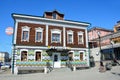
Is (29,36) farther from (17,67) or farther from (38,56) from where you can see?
(17,67)

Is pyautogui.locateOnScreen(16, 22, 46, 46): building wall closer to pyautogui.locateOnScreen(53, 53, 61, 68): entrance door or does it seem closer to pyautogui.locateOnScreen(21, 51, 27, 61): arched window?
pyautogui.locateOnScreen(21, 51, 27, 61): arched window

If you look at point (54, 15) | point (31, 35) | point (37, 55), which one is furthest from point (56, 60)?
point (54, 15)

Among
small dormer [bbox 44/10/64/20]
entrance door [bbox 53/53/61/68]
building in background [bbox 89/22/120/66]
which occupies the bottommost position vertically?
entrance door [bbox 53/53/61/68]

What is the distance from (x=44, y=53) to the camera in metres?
26.0

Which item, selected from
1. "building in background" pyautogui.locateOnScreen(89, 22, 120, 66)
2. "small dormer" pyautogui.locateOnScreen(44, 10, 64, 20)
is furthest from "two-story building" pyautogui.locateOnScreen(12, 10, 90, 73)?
"building in background" pyautogui.locateOnScreen(89, 22, 120, 66)

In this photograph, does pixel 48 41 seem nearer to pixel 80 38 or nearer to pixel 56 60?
pixel 56 60

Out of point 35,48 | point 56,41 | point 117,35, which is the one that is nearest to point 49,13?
point 56,41

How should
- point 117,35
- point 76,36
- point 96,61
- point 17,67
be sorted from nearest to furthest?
point 17,67 → point 76,36 → point 117,35 → point 96,61

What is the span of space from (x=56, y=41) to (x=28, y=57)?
5563 mm

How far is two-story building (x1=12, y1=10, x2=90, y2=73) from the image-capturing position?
81.3 ft

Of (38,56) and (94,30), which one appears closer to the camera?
(38,56)

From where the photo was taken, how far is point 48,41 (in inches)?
1053

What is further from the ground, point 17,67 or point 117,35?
point 117,35

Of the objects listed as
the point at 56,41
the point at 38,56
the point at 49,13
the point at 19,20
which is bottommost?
the point at 38,56
